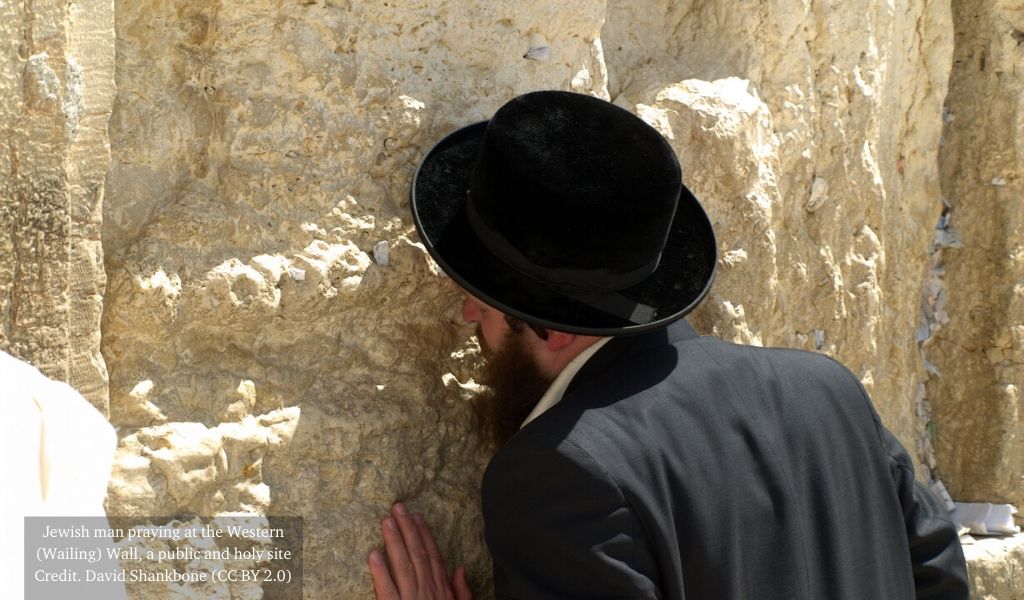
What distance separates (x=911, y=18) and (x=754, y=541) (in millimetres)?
2086

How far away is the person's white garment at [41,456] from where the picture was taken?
1.23m

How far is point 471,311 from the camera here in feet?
7.06

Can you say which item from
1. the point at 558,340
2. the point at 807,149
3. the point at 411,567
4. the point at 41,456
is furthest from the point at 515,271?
the point at 807,149

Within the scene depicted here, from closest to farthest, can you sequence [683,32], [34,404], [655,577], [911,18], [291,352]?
[34,404] < [655,577] < [291,352] < [683,32] < [911,18]

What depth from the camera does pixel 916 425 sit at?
11.7 feet

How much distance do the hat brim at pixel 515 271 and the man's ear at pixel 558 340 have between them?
12 centimetres

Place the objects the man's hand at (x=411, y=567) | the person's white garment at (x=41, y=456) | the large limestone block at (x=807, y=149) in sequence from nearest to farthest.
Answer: the person's white garment at (x=41, y=456)
the man's hand at (x=411, y=567)
the large limestone block at (x=807, y=149)

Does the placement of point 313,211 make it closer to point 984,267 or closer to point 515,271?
point 515,271

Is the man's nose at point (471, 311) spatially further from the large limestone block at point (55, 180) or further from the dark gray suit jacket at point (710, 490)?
the large limestone block at point (55, 180)

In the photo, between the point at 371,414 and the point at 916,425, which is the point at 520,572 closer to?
the point at 371,414

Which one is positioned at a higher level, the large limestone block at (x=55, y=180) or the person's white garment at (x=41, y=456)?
the large limestone block at (x=55, y=180)

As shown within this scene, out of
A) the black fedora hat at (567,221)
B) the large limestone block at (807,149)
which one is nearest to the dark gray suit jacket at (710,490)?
the black fedora hat at (567,221)

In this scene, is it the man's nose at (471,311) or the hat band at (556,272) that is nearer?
the hat band at (556,272)

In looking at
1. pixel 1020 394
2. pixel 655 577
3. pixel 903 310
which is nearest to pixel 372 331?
pixel 655 577
